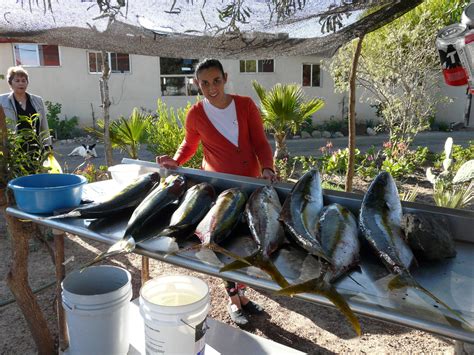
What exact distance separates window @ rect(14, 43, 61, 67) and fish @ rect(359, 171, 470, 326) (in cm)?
1431

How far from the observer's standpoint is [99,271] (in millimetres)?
2836

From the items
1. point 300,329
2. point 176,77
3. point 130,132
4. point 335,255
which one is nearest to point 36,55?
point 176,77

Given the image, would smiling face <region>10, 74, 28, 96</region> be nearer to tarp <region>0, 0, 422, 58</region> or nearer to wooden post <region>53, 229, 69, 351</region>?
tarp <region>0, 0, 422, 58</region>

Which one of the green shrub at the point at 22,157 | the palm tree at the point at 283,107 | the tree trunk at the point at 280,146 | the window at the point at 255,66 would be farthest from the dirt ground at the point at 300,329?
the window at the point at 255,66

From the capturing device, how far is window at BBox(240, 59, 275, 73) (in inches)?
570

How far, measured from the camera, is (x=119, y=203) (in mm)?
2215

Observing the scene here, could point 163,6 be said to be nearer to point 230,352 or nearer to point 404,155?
point 230,352

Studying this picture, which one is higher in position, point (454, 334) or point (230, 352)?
point (454, 334)

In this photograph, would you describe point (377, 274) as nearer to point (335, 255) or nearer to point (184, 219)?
point (335, 255)

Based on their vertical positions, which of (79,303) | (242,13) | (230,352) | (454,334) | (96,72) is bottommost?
(230,352)

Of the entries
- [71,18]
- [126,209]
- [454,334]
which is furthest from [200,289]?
[71,18]

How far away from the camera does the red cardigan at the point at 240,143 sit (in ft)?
10.5

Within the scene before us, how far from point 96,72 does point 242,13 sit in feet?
42.0

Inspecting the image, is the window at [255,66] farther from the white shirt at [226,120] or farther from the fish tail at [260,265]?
the fish tail at [260,265]
